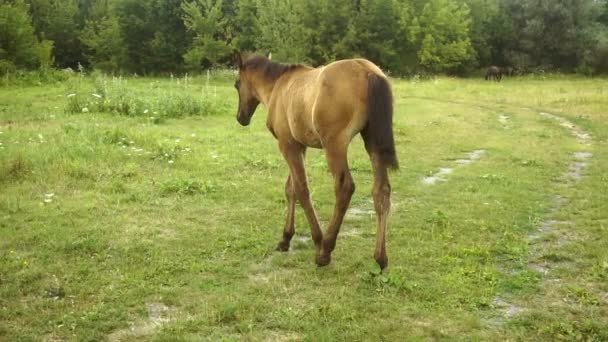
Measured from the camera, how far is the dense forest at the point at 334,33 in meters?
41.7

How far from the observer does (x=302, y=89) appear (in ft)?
20.2

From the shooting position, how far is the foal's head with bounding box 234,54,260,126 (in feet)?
23.8

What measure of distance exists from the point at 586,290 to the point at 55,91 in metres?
22.3

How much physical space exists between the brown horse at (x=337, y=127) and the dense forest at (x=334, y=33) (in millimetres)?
34544

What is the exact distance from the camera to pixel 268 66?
275 inches

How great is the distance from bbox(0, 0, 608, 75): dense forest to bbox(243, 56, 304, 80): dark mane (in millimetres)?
33394

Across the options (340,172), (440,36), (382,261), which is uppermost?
(440,36)

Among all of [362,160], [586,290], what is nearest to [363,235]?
[586,290]

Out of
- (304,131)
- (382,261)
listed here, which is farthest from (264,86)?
(382,261)

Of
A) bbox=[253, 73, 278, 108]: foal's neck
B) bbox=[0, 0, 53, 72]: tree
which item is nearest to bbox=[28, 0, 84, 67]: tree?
bbox=[0, 0, 53, 72]: tree

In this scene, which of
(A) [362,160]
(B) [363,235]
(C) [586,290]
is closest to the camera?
(C) [586,290]

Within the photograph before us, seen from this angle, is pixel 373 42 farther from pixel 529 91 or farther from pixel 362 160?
pixel 362 160

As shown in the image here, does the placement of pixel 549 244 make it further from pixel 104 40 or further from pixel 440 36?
pixel 104 40

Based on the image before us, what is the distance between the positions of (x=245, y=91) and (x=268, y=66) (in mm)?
620
